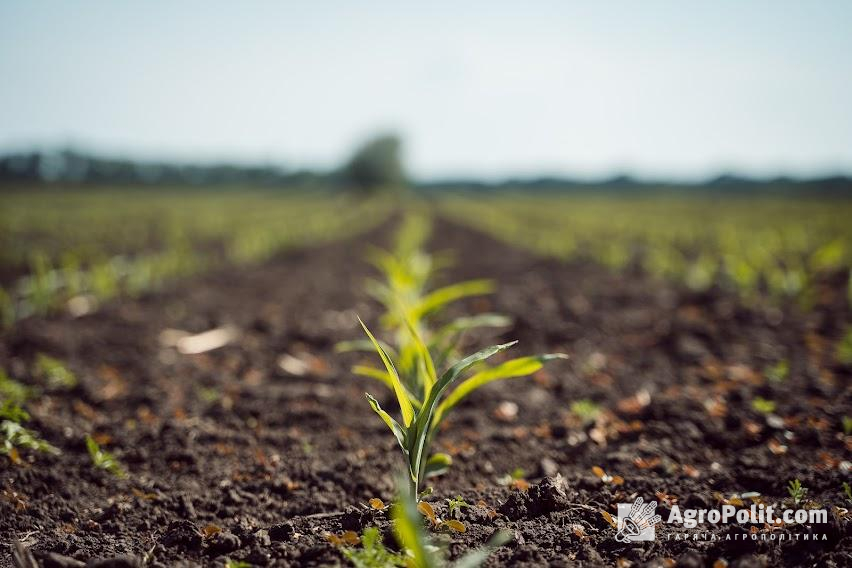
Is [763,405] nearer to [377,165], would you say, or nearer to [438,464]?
[438,464]

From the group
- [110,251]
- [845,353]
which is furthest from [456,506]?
[110,251]

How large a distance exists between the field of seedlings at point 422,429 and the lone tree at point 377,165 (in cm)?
6080

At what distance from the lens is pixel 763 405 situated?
236cm

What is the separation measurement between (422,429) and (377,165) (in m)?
65.4

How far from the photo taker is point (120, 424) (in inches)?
93.6

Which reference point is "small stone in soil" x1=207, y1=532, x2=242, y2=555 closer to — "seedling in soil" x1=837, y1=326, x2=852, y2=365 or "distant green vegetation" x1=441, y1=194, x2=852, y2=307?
"seedling in soil" x1=837, y1=326, x2=852, y2=365

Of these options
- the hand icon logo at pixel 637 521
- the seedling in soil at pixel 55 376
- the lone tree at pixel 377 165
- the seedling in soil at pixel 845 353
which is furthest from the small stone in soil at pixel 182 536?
the lone tree at pixel 377 165

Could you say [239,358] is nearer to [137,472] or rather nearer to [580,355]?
[137,472]

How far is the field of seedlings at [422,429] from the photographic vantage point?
1402 millimetres

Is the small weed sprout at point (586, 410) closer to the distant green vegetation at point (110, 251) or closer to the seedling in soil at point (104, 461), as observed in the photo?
the seedling in soil at point (104, 461)

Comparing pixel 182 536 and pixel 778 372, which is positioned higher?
pixel 778 372

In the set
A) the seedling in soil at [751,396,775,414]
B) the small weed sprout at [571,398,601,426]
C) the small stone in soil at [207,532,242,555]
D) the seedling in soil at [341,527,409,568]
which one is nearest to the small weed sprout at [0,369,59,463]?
the small stone in soil at [207,532,242,555]

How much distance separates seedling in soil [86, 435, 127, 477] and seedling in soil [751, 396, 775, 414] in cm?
310

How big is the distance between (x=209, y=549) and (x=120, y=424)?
1323 mm
